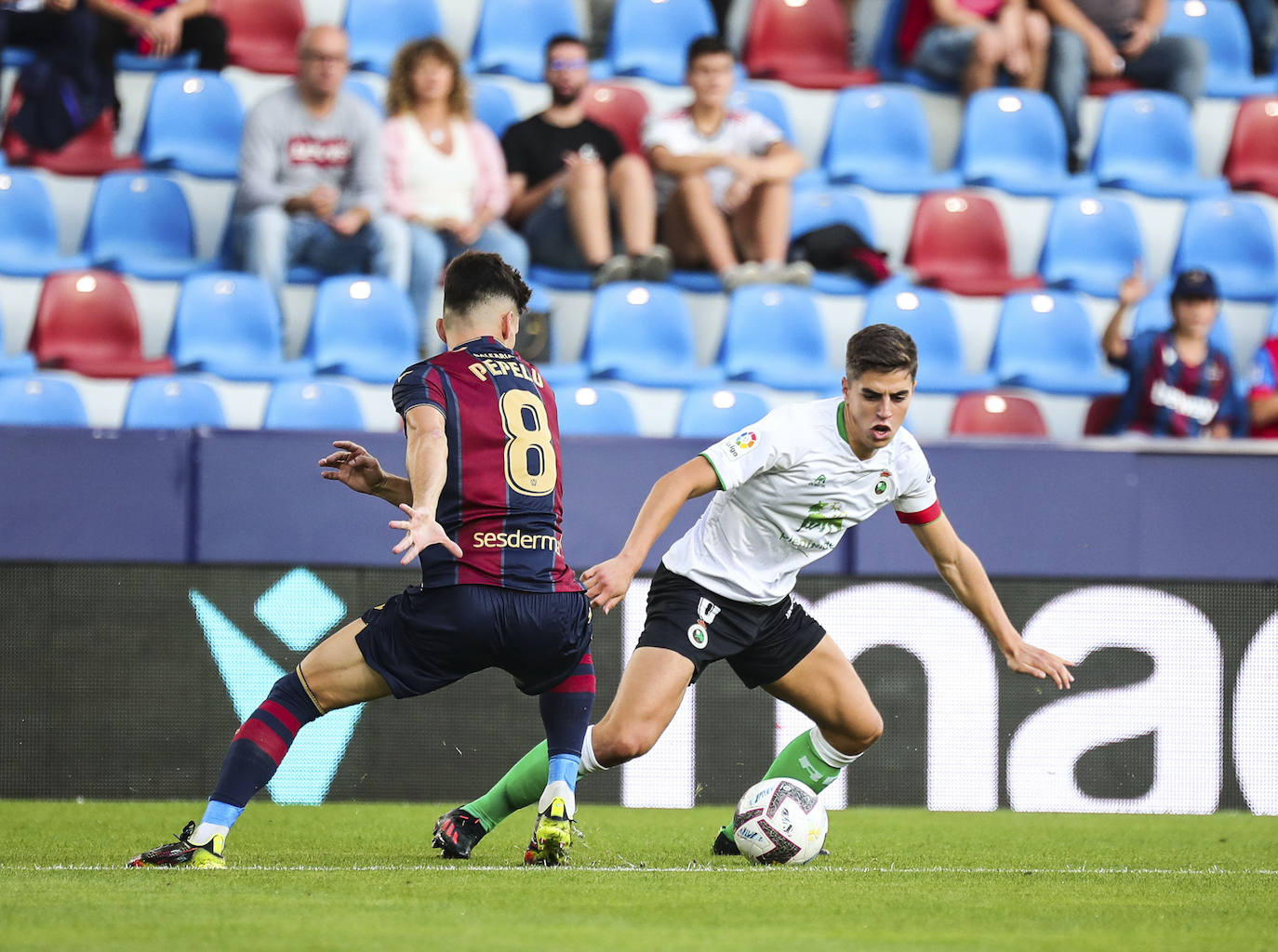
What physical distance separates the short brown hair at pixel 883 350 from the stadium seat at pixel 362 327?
425 cm

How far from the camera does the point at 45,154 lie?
989cm

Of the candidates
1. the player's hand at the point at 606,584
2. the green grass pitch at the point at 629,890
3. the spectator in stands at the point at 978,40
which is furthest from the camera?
the spectator in stands at the point at 978,40

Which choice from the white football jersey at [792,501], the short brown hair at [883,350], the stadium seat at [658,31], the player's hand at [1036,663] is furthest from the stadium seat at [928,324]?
the short brown hair at [883,350]

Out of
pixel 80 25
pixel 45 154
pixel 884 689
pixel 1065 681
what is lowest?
pixel 884 689

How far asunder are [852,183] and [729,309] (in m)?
1.76

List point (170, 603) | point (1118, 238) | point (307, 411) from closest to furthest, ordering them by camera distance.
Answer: point (170, 603)
point (307, 411)
point (1118, 238)

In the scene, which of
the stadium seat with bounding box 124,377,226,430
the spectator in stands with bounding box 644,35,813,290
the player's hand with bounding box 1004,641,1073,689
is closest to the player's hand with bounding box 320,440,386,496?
the player's hand with bounding box 1004,641,1073,689

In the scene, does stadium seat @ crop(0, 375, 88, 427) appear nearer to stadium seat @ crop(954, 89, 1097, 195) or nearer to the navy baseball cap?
the navy baseball cap

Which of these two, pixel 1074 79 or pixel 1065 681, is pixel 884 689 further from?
pixel 1074 79

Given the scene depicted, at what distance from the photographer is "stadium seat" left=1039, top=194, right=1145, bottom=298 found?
1057 cm

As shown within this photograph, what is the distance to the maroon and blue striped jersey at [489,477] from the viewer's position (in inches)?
189

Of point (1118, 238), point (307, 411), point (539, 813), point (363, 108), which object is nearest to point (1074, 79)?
point (1118, 238)

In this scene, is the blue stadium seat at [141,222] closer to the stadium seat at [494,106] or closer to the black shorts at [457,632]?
the stadium seat at [494,106]

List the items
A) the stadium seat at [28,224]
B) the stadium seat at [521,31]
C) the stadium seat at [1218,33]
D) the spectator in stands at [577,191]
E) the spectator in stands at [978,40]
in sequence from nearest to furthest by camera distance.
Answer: the stadium seat at [28,224]
the spectator in stands at [577,191]
the spectator in stands at [978,40]
the stadium seat at [521,31]
the stadium seat at [1218,33]
